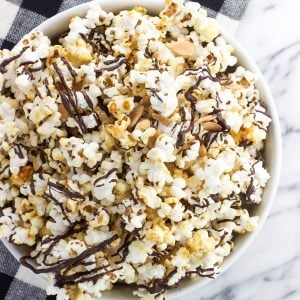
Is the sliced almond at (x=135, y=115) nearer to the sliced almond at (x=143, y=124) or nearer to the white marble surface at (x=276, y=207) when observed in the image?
the sliced almond at (x=143, y=124)

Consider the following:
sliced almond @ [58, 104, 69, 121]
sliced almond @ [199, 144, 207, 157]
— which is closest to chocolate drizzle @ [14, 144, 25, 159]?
sliced almond @ [58, 104, 69, 121]

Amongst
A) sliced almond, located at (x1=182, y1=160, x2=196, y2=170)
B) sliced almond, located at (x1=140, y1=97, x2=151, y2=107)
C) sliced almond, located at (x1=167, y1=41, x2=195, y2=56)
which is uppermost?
sliced almond, located at (x1=167, y1=41, x2=195, y2=56)

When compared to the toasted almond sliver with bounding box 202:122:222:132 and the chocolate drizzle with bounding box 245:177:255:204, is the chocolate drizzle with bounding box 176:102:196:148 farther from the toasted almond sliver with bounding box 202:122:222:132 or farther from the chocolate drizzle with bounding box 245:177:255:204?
the chocolate drizzle with bounding box 245:177:255:204

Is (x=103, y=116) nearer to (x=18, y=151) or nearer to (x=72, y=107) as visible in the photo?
(x=72, y=107)

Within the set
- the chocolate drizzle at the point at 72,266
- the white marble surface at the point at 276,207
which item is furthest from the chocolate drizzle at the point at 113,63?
the white marble surface at the point at 276,207

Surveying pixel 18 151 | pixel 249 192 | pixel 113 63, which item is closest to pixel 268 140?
pixel 249 192
